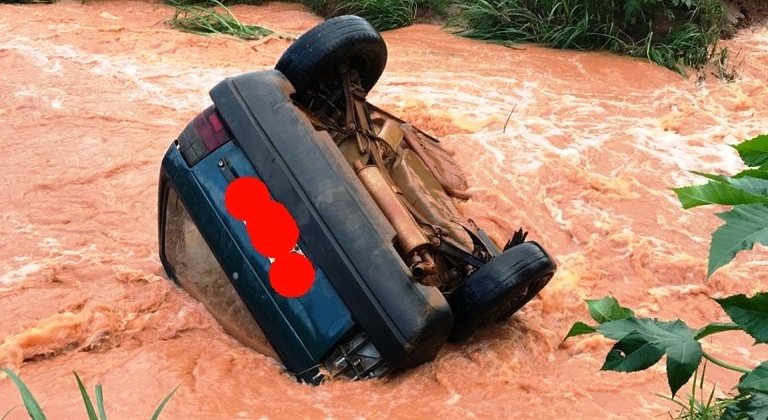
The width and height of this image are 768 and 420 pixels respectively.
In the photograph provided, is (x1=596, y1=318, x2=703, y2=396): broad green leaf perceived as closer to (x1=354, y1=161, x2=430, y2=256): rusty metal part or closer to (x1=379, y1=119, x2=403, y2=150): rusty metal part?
(x1=354, y1=161, x2=430, y2=256): rusty metal part

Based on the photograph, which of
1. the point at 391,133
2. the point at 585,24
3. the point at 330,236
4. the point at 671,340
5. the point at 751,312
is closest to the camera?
the point at 751,312

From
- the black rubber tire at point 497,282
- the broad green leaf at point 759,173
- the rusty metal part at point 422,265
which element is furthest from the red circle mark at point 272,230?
the broad green leaf at point 759,173

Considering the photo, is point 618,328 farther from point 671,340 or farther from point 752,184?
point 752,184

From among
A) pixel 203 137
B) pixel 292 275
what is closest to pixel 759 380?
pixel 292 275

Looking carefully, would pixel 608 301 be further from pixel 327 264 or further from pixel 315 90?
A: pixel 315 90

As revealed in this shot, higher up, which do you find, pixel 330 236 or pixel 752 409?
pixel 752 409

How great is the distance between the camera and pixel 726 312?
1391 mm

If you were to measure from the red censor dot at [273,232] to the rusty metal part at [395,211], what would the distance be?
0.34 metres

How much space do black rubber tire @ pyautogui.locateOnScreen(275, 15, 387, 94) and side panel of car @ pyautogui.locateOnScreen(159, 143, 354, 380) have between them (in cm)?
51

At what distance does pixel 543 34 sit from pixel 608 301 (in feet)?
24.1

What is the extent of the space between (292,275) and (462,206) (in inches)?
72.8

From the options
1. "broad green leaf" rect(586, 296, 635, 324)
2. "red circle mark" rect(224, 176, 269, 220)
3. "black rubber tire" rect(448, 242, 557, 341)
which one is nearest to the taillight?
"red circle mark" rect(224, 176, 269, 220)

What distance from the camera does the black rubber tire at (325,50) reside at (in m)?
3.44

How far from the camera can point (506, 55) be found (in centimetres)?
830
